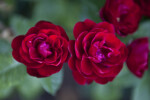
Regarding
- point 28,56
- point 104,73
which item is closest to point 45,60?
→ point 28,56

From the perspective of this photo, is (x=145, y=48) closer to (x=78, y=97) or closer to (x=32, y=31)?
(x=32, y=31)

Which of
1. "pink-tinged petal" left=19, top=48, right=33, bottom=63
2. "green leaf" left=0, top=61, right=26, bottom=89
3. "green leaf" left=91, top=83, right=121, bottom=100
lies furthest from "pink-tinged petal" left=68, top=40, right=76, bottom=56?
"green leaf" left=91, top=83, right=121, bottom=100

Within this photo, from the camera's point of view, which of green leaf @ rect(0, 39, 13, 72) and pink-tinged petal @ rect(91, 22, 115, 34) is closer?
pink-tinged petal @ rect(91, 22, 115, 34)

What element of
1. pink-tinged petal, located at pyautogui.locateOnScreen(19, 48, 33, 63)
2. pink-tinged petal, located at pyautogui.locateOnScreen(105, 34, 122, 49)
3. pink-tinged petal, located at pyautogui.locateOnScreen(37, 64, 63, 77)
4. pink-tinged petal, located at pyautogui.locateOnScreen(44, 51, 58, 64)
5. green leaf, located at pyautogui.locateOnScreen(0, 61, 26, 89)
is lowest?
green leaf, located at pyautogui.locateOnScreen(0, 61, 26, 89)

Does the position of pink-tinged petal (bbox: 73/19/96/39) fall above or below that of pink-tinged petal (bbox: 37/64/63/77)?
above

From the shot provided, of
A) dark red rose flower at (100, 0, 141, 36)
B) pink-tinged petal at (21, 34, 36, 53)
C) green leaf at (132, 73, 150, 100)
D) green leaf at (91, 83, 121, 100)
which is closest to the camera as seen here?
pink-tinged petal at (21, 34, 36, 53)

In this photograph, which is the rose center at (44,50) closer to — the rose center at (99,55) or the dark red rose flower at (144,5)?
the rose center at (99,55)

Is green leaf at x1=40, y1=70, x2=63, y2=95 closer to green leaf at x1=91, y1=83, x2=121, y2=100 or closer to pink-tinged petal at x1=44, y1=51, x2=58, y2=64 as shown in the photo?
pink-tinged petal at x1=44, y1=51, x2=58, y2=64
